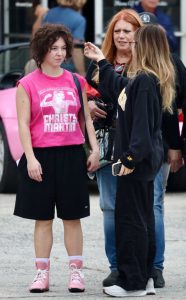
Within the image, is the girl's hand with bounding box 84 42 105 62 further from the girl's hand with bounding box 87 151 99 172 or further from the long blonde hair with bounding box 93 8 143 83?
the girl's hand with bounding box 87 151 99 172

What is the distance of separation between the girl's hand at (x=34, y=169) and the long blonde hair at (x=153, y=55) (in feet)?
2.48

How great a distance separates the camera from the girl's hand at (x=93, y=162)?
7.42 m

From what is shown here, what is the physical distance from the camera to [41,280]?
7430mm

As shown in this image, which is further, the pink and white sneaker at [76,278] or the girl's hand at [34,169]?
the pink and white sneaker at [76,278]

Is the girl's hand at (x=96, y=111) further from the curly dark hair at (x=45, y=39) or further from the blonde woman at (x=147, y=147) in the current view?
the curly dark hair at (x=45, y=39)

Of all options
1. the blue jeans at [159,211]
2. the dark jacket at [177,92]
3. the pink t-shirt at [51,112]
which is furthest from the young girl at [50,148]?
the blue jeans at [159,211]

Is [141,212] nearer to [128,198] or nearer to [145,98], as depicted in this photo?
[128,198]

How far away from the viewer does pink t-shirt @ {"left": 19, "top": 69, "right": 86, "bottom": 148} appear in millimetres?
7348

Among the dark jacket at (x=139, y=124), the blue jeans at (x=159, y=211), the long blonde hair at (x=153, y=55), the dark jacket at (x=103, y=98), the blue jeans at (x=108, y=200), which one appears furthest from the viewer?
the blue jeans at (x=159, y=211)

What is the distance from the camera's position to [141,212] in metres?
7.21

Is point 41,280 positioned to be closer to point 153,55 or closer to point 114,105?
point 114,105

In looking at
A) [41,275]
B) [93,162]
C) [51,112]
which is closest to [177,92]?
[93,162]

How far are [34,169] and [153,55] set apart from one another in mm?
952

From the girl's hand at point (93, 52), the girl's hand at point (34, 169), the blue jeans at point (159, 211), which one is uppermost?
the girl's hand at point (93, 52)
